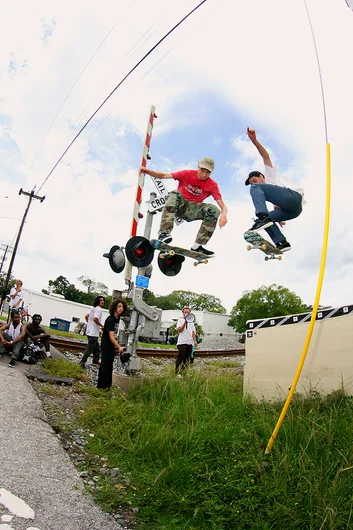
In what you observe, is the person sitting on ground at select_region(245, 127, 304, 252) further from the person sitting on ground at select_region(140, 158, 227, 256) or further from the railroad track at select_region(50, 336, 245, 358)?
the railroad track at select_region(50, 336, 245, 358)

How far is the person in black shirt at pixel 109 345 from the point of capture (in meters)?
6.93

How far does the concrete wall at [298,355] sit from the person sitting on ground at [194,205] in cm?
181

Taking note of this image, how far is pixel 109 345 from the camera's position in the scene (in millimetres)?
7043

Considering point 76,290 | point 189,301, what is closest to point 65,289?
point 76,290

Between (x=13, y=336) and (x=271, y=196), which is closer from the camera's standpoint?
(x=271, y=196)

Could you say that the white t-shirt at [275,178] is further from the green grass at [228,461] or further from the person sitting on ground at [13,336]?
the person sitting on ground at [13,336]

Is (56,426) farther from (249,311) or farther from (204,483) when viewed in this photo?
(249,311)

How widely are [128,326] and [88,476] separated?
335 cm

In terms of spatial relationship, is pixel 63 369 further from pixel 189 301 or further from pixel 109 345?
pixel 189 301

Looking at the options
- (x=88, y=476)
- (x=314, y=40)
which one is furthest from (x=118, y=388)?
(x=314, y=40)

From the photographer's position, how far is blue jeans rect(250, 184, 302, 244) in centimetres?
478

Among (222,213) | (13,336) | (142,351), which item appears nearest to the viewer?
(222,213)

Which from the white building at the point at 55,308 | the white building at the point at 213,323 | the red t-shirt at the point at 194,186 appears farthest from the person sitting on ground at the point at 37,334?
the white building at the point at 213,323

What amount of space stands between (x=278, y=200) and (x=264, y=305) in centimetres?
5834
